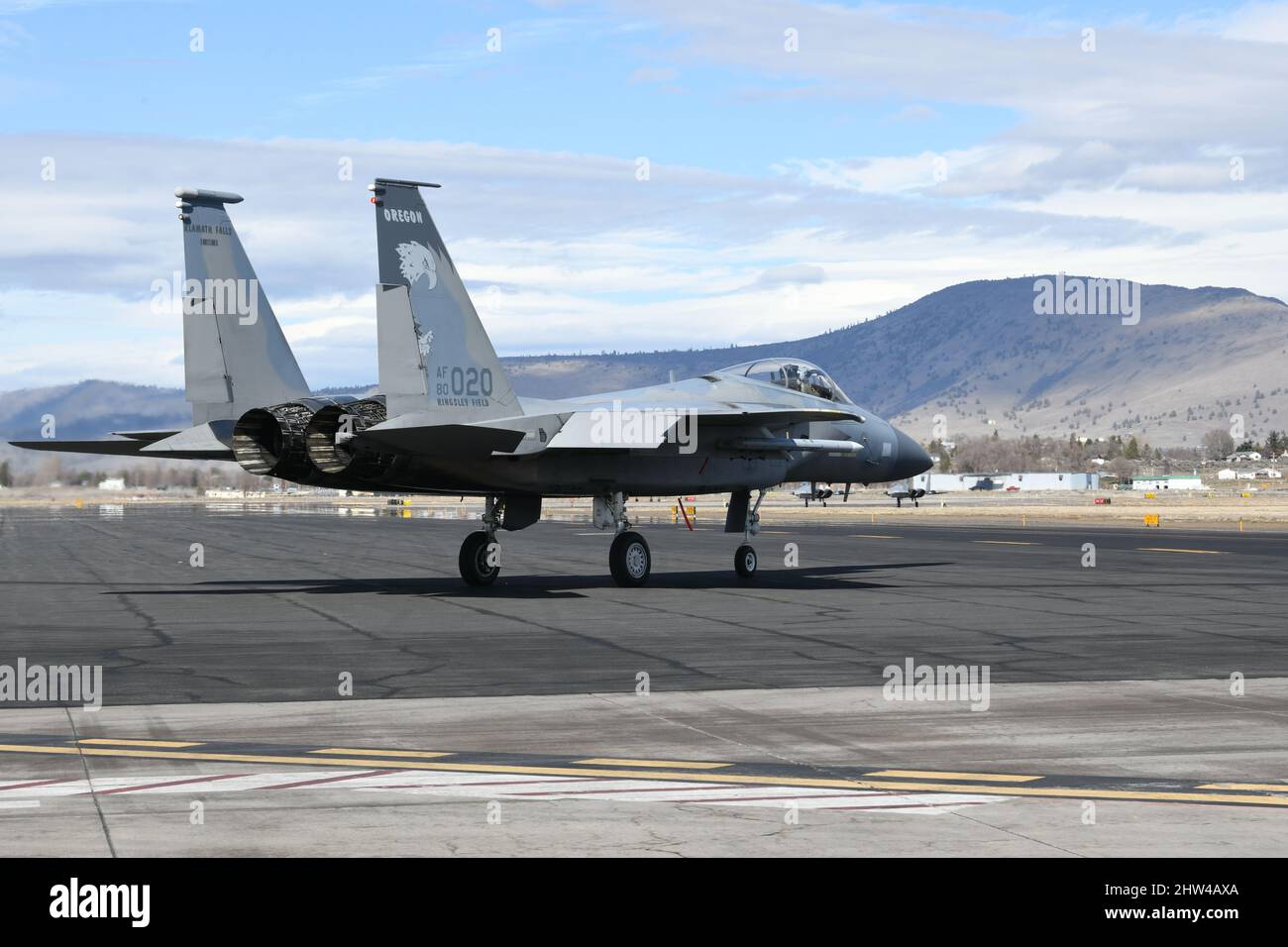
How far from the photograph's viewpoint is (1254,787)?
904 cm

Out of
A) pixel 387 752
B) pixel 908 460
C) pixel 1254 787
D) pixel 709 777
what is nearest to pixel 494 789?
pixel 709 777

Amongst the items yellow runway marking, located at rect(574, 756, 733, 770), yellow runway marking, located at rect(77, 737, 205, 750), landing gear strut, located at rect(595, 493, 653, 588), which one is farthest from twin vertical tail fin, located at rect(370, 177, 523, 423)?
yellow runway marking, located at rect(574, 756, 733, 770)

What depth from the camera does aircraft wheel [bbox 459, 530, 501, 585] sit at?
998 inches

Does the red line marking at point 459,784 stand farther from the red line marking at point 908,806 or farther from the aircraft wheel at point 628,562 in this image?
the aircraft wheel at point 628,562

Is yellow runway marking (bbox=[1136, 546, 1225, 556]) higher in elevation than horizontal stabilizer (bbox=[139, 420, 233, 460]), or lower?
lower

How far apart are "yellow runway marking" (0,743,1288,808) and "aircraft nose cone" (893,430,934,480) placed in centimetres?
2097

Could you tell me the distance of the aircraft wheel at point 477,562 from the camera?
25.3 meters

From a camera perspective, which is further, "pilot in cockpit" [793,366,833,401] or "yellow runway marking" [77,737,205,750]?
"pilot in cockpit" [793,366,833,401]

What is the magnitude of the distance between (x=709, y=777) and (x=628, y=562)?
1606cm

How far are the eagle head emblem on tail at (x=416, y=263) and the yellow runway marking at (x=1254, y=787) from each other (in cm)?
1526

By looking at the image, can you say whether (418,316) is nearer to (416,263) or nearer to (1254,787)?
(416,263)

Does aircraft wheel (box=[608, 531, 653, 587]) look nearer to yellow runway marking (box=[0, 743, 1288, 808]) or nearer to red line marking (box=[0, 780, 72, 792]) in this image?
yellow runway marking (box=[0, 743, 1288, 808])
